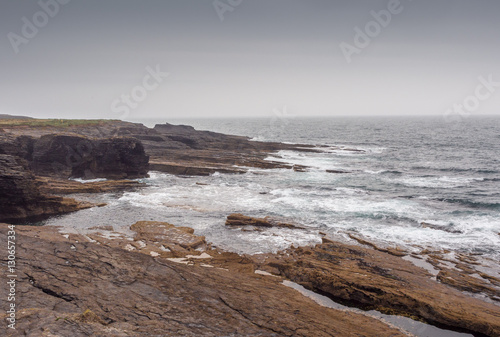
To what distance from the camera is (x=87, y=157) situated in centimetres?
4275

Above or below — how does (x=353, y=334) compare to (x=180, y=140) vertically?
below

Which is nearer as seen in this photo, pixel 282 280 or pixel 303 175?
pixel 282 280

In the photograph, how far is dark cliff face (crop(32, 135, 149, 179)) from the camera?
1633 inches

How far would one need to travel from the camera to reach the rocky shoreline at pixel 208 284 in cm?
928

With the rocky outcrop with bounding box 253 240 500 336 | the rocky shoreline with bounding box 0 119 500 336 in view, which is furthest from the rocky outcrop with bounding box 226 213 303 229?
the rocky outcrop with bounding box 253 240 500 336

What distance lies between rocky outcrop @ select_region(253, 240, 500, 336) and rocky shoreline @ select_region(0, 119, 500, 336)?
53 millimetres

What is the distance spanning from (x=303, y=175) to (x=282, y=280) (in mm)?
31719

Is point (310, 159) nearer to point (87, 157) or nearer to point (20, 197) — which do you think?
point (87, 157)

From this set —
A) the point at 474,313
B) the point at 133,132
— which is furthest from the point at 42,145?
the point at 474,313

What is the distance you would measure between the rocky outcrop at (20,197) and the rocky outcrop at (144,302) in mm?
15847

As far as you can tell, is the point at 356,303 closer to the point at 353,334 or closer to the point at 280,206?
the point at 353,334

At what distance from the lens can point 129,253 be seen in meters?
13.6

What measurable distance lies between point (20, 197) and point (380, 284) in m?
28.9

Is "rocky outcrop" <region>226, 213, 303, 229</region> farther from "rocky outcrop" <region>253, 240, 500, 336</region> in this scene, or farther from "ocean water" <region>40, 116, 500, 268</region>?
"rocky outcrop" <region>253, 240, 500, 336</region>
